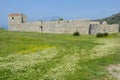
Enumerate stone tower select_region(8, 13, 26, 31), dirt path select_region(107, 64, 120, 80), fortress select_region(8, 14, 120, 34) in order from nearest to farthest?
dirt path select_region(107, 64, 120, 80)
fortress select_region(8, 14, 120, 34)
stone tower select_region(8, 13, 26, 31)

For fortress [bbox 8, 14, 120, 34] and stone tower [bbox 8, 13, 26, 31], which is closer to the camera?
fortress [bbox 8, 14, 120, 34]

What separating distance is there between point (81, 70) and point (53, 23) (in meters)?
67.2

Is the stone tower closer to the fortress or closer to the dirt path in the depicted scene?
the fortress

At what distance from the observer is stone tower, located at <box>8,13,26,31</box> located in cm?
10381

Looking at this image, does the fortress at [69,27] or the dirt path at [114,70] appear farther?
the fortress at [69,27]

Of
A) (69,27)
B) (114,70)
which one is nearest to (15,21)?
(69,27)

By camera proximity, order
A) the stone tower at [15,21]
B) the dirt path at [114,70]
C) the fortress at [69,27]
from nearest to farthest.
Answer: the dirt path at [114,70] → the fortress at [69,27] → the stone tower at [15,21]

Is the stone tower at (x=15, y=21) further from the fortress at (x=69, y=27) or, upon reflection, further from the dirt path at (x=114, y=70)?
the dirt path at (x=114, y=70)

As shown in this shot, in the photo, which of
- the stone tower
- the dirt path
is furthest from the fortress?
the dirt path

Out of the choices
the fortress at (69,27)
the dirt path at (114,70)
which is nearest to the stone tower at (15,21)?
the fortress at (69,27)

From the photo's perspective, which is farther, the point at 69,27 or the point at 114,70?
the point at 69,27

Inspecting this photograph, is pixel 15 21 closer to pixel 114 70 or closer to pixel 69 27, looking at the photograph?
pixel 69 27

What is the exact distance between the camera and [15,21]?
10481 cm

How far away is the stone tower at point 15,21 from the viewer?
10381 centimetres
